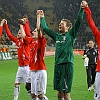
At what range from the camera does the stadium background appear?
55.9m

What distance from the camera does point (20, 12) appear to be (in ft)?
192

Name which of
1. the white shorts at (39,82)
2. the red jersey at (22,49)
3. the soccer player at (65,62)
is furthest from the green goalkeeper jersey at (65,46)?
the red jersey at (22,49)

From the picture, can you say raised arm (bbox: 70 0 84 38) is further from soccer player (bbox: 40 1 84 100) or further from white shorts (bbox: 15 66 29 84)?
white shorts (bbox: 15 66 29 84)

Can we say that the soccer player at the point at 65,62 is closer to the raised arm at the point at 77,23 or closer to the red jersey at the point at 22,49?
the raised arm at the point at 77,23

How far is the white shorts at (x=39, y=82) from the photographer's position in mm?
7184

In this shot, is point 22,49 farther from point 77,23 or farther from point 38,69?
point 77,23

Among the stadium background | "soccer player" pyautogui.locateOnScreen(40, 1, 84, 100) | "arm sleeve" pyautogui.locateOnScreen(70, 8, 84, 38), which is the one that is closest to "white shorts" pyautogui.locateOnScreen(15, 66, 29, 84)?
"soccer player" pyautogui.locateOnScreen(40, 1, 84, 100)

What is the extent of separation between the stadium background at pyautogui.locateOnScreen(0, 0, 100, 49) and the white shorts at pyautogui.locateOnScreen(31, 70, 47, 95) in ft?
151

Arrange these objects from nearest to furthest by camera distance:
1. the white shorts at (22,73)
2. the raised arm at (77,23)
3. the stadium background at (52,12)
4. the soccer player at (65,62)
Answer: the raised arm at (77,23), the soccer player at (65,62), the white shorts at (22,73), the stadium background at (52,12)

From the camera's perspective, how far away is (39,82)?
718cm

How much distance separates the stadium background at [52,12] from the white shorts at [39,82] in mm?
45982

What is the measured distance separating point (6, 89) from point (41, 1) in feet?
175

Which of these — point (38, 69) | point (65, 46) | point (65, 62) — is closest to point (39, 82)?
point (38, 69)

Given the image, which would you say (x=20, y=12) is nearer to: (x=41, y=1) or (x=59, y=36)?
(x=41, y=1)
